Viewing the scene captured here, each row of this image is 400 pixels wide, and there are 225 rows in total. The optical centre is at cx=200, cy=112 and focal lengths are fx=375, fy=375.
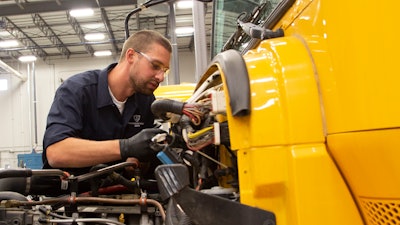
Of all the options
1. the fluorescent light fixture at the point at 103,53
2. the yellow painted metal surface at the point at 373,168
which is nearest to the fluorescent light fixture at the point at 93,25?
the fluorescent light fixture at the point at 103,53

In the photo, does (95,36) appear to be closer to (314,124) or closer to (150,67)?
(150,67)

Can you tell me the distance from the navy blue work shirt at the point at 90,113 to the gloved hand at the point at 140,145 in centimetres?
37

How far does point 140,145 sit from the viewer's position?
188cm

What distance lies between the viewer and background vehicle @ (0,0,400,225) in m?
0.80

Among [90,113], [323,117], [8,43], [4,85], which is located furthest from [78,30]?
[323,117]

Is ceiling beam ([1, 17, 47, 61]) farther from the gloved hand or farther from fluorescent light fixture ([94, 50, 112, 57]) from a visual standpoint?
the gloved hand

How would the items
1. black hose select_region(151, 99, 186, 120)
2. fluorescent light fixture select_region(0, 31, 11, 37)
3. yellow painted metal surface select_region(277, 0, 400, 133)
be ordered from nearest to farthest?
yellow painted metal surface select_region(277, 0, 400, 133) → black hose select_region(151, 99, 186, 120) → fluorescent light fixture select_region(0, 31, 11, 37)

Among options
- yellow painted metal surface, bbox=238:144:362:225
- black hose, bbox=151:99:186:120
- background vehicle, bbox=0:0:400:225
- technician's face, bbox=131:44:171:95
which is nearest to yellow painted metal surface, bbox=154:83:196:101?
technician's face, bbox=131:44:171:95

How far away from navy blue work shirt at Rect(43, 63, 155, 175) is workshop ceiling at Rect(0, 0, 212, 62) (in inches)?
260

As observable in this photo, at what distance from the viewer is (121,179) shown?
202 cm

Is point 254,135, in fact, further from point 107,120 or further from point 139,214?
point 107,120

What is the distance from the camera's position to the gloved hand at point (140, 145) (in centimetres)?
186

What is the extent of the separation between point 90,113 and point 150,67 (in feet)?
1.54

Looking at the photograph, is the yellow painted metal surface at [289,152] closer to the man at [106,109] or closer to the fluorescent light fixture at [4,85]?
the man at [106,109]
